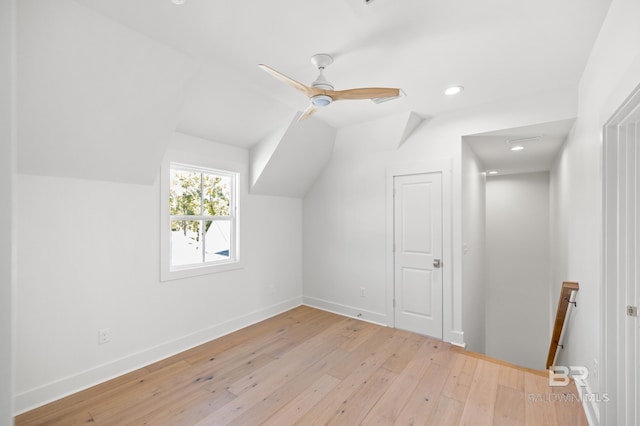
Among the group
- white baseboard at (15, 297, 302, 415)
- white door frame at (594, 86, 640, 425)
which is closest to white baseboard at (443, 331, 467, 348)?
white door frame at (594, 86, 640, 425)

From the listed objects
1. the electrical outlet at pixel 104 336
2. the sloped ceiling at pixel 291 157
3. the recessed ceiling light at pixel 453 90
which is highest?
the recessed ceiling light at pixel 453 90

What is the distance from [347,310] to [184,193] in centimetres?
266

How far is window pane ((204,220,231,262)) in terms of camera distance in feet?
11.5

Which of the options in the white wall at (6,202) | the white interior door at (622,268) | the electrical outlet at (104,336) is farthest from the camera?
the electrical outlet at (104,336)

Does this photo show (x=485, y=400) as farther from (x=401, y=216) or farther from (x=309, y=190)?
(x=309, y=190)

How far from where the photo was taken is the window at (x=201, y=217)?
3168 mm

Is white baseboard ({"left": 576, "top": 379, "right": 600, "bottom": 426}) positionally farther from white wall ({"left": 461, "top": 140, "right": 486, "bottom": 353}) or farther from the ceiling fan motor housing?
the ceiling fan motor housing

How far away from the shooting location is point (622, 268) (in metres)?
1.64

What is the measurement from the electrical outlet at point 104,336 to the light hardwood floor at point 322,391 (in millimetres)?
342

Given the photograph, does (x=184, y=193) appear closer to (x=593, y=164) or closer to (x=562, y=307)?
(x=593, y=164)

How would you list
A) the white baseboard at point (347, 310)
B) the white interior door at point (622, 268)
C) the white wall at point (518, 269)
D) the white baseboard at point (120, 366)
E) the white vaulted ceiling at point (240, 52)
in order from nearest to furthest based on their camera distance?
the white interior door at point (622, 268) < the white vaulted ceiling at point (240, 52) < the white baseboard at point (120, 366) < the white baseboard at point (347, 310) < the white wall at point (518, 269)

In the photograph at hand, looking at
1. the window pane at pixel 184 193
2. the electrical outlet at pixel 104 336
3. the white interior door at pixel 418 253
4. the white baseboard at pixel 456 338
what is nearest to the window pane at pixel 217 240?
the window pane at pixel 184 193

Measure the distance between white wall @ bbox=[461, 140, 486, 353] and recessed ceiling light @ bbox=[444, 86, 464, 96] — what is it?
0.70 meters
